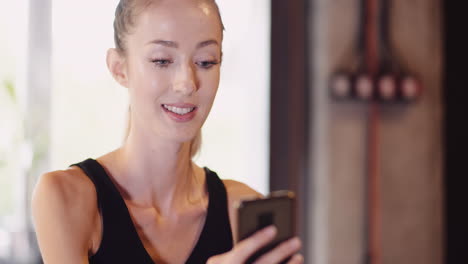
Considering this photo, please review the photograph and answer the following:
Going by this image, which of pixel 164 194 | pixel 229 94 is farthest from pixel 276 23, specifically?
pixel 164 194

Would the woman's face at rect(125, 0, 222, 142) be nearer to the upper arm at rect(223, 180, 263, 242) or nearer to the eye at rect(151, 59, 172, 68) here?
the eye at rect(151, 59, 172, 68)

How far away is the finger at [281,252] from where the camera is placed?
727 millimetres

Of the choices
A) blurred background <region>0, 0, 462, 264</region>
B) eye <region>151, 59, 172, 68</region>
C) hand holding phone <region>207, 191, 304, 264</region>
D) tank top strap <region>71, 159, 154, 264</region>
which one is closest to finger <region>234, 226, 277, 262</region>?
hand holding phone <region>207, 191, 304, 264</region>

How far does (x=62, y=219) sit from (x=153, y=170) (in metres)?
0.20

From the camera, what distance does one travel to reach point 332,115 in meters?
2.51

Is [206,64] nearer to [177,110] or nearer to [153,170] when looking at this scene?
[177,110]

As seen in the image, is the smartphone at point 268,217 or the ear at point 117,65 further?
the ear at point 117,65

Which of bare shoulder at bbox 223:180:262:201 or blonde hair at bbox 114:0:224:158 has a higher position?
blonde hair at bbox 114:0:224:158

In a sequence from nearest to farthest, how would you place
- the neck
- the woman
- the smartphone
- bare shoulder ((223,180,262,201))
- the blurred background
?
the smartphone → the woman → the neck → bare shoulder ((223,180,262,201)) → the blurred background

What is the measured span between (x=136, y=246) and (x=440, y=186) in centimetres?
230

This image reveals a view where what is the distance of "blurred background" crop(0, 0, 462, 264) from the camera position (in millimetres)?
2170

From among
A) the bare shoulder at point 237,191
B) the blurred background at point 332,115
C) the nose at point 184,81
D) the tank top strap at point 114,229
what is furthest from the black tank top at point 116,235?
the blurred background at point 332,115

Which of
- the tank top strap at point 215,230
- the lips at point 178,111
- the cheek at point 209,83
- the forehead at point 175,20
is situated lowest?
the tank top strap at point 215,230

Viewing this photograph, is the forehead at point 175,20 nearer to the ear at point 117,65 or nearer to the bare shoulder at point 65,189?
the ear at point 117,65
